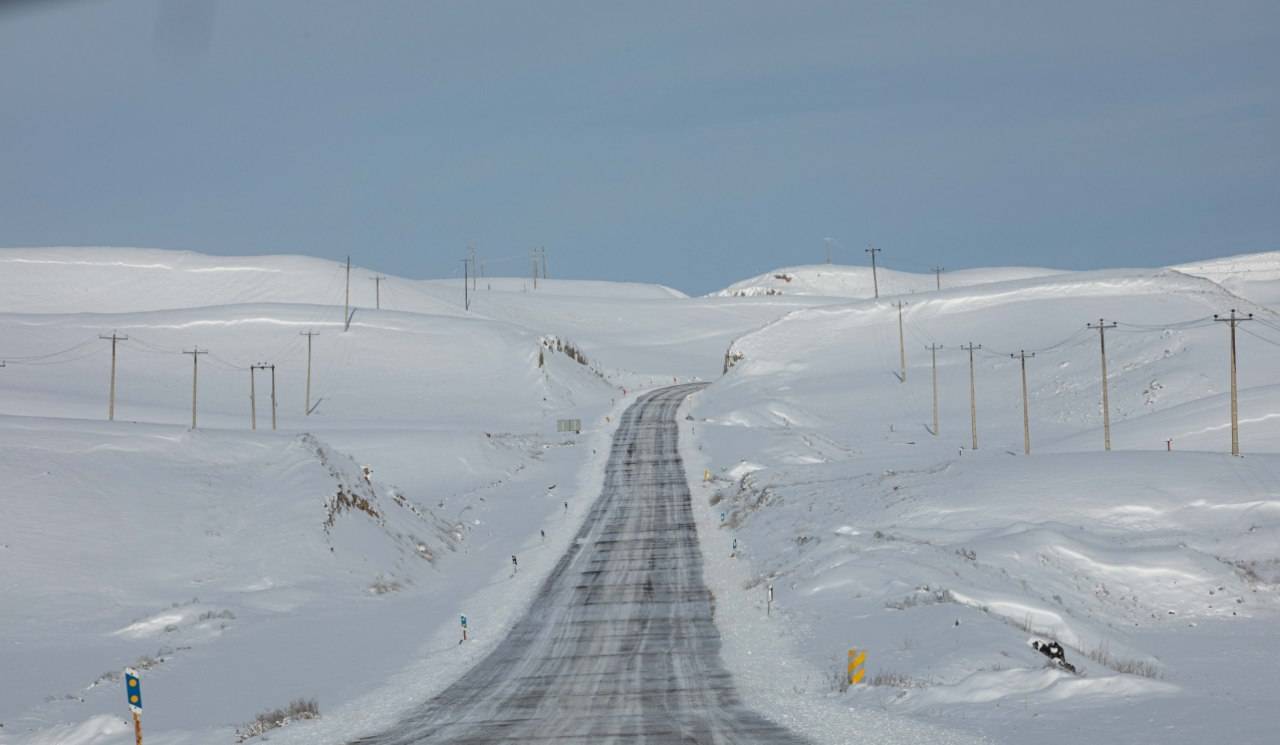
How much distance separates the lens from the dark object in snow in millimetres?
26097

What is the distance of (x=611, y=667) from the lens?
29719 mm

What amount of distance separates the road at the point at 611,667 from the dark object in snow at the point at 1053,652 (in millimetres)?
6808

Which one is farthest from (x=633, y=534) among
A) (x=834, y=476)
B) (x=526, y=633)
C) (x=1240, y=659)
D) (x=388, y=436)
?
(x=388, y=436)

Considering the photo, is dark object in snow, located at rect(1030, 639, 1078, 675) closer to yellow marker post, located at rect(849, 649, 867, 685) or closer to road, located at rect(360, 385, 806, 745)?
yellow marker post, located at rect(849, 649, 867, 685)

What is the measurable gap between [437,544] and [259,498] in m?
8.34

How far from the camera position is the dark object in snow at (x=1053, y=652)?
2610 centimetres

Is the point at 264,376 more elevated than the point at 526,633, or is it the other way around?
the point at 264,376

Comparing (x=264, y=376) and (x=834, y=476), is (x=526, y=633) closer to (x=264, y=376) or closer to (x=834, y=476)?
(x=834, y=476)

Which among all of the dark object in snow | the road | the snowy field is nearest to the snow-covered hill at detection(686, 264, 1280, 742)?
the snowy field

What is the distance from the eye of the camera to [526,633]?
35.9 metres

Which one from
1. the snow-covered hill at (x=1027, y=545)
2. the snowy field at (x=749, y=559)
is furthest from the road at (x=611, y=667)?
the snow-covered hill at (x=1027, y=545)

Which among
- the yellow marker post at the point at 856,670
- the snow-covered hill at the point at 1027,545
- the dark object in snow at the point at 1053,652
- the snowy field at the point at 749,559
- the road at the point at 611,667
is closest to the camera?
the road at the point at 611,667

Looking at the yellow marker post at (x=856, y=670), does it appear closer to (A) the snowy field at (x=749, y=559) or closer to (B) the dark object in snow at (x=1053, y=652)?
(A) the snowy field at (x=749, y=559)

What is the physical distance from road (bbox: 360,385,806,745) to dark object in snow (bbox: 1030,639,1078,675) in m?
6.81
